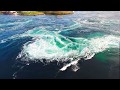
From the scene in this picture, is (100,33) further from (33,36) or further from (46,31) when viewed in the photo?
(33,36)

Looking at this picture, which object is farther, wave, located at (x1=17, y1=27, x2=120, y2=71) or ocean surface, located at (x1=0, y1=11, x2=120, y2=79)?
wave, located at (x1=17, y1=27, x2=120, y2=71)

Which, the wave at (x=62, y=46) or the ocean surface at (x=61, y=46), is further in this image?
the wave at (x=62, y=46)

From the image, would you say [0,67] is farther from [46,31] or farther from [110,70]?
[110,70]

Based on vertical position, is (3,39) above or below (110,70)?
above

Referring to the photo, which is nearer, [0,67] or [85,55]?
[0,67]
